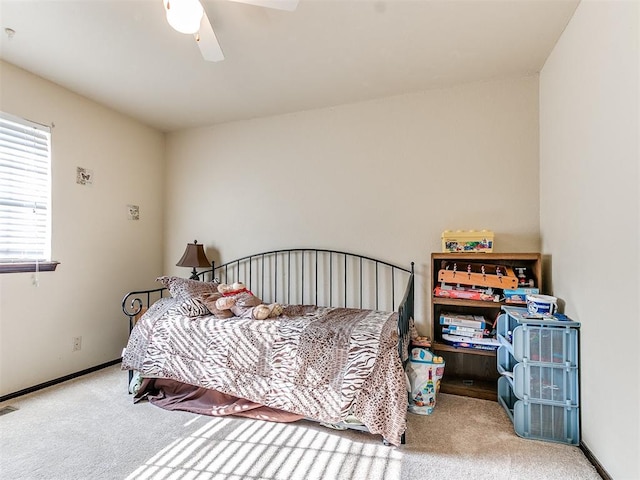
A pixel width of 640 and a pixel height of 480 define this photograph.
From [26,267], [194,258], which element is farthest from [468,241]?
[26,267]

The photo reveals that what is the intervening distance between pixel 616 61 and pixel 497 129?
3.72 feet

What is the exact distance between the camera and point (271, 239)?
3209mm

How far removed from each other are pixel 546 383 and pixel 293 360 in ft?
4.66

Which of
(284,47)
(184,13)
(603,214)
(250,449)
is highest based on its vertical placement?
(284,47)

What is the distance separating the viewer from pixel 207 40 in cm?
165

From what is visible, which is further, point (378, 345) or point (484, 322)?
point (484, 322)

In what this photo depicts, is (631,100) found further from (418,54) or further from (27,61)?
(27,61)

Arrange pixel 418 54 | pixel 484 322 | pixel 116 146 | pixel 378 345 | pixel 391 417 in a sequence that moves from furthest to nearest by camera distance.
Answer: pixel 116 146
pixel 484 322
pixel 418 54
pixel 378 345
pixel 391 417

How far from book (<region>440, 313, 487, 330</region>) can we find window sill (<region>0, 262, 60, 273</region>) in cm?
302

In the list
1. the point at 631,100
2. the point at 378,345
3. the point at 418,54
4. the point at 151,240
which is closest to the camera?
the point at 631,100

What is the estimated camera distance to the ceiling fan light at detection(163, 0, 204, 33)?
1360 mm

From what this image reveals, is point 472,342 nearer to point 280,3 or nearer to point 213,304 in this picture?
point 213,304

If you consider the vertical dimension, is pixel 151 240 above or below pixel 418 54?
below

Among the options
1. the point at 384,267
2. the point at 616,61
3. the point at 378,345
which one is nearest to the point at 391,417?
the point at 378,345
